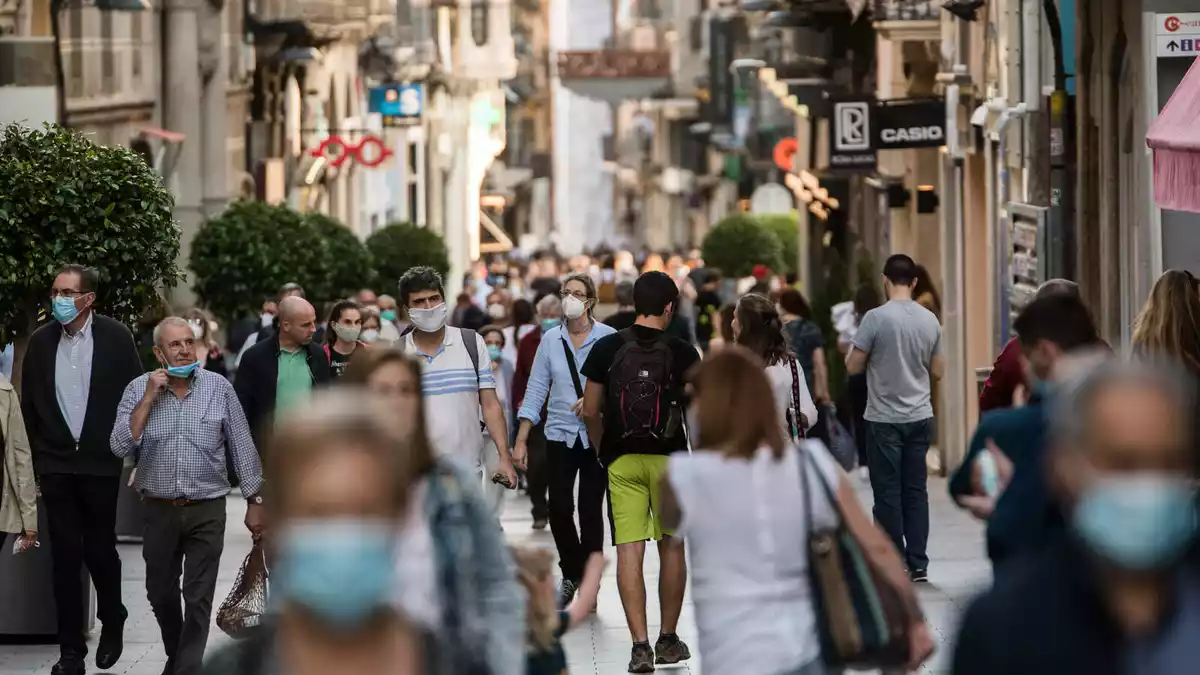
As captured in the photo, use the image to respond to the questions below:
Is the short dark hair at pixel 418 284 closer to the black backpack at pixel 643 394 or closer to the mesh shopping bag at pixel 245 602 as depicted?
the black backpack at pixel 643 394

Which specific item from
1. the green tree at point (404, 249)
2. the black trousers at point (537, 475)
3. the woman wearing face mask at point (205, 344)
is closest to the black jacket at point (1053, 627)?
the black trousers at point (537, 475)

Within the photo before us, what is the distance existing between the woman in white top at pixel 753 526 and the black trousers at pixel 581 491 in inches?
229

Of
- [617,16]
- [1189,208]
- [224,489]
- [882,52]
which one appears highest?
[617,16]

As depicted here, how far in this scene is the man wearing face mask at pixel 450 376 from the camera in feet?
33.1

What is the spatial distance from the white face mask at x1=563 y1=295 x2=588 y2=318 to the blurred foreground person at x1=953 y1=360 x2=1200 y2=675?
344 inches

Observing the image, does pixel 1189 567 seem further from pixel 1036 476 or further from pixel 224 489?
pixel 224 489

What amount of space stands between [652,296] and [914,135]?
13.4 metres

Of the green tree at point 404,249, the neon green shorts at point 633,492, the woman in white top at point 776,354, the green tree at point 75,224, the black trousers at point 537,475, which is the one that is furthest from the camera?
the green tree at point 404,249

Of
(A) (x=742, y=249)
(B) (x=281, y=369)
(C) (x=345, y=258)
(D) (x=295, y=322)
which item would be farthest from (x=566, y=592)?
(A) (x=742, y=249)

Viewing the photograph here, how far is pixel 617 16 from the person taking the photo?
157 meters

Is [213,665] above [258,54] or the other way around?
the other way around

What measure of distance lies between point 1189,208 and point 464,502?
21.7 ft

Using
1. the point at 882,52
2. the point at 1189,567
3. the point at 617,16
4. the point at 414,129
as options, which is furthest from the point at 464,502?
the point at 617,16

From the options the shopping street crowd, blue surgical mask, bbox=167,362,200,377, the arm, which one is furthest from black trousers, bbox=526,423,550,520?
blue surgical mask, bbox=167,362,200,377
